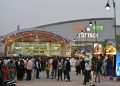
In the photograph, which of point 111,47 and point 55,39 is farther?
point 55,39

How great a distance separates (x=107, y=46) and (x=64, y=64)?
617 centimetres

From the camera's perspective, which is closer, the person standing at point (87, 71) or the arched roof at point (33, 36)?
the person standing at point (87, 71)

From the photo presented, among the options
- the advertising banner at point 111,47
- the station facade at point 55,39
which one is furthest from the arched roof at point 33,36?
the advertising banner at point 111,47

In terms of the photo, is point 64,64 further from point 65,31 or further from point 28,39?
point 65,31

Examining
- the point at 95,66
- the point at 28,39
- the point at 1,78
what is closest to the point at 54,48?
the point at 28,39

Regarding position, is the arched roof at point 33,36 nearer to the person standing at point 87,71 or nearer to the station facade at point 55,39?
the station facade at point 55,39

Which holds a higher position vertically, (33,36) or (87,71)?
(33,36)

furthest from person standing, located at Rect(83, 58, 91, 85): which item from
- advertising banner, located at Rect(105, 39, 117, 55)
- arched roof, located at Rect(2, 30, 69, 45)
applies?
arched roof, located at Rect(2, 30, 69, 45)

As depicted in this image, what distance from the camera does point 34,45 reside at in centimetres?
10675

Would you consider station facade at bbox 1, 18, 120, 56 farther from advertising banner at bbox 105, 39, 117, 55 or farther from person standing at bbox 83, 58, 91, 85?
person standing at bbox 83, 58, 91, 85

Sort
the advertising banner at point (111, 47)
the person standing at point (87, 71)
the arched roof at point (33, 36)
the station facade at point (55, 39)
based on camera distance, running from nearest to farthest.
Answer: the person standing at point (87, 71) < the advertising banner at point (111, 47) < the arched roof at point (33, 36) < the station facade at point (55, 39)

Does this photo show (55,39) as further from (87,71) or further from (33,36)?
(87,71)

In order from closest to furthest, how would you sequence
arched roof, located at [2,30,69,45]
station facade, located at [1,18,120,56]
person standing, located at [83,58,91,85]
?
person standing, located at [83,58,91,85], arched roof, located at [2,30,69,45], station facade, located at [1,18,120,56]

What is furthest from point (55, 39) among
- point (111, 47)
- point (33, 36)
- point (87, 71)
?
point (87, 71)
